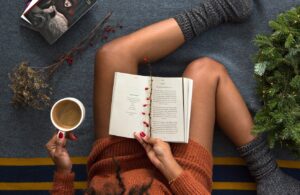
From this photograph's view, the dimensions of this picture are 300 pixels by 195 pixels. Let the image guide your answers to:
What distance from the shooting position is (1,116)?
1.58 meters

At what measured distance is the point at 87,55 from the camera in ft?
5.10

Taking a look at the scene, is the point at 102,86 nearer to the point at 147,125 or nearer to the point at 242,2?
the point at 147,125

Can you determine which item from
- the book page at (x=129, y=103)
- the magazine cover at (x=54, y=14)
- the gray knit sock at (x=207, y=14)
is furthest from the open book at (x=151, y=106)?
the magazine cover at (x=54, y=14)

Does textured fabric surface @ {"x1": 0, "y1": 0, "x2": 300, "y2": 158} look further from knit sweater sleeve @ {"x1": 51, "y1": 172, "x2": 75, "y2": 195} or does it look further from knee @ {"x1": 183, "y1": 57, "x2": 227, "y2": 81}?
knit sweater sleeve @ {"x1": 51, "y1": 172, "x2": 75, "y2": 195}

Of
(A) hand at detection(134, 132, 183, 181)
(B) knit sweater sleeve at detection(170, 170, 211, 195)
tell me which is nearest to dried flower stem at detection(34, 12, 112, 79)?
(A) hand at detection(134, 132, 183, 181)

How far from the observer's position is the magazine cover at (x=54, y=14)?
4.91 ft

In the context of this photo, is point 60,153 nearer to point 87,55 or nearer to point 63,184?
point 63,184

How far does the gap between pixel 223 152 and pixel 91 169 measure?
526 millimetres

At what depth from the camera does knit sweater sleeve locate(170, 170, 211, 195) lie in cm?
117

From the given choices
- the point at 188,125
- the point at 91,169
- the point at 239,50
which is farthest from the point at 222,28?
the point at 91,169

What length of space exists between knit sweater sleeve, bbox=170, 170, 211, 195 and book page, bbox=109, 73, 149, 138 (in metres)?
0.23

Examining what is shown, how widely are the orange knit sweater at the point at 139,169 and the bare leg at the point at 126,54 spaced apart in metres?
0.08

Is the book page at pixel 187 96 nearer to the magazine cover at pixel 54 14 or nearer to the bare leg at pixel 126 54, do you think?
the bare leg at pixel 126 54

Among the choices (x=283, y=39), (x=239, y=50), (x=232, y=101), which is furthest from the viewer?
(x=239, y=50)
